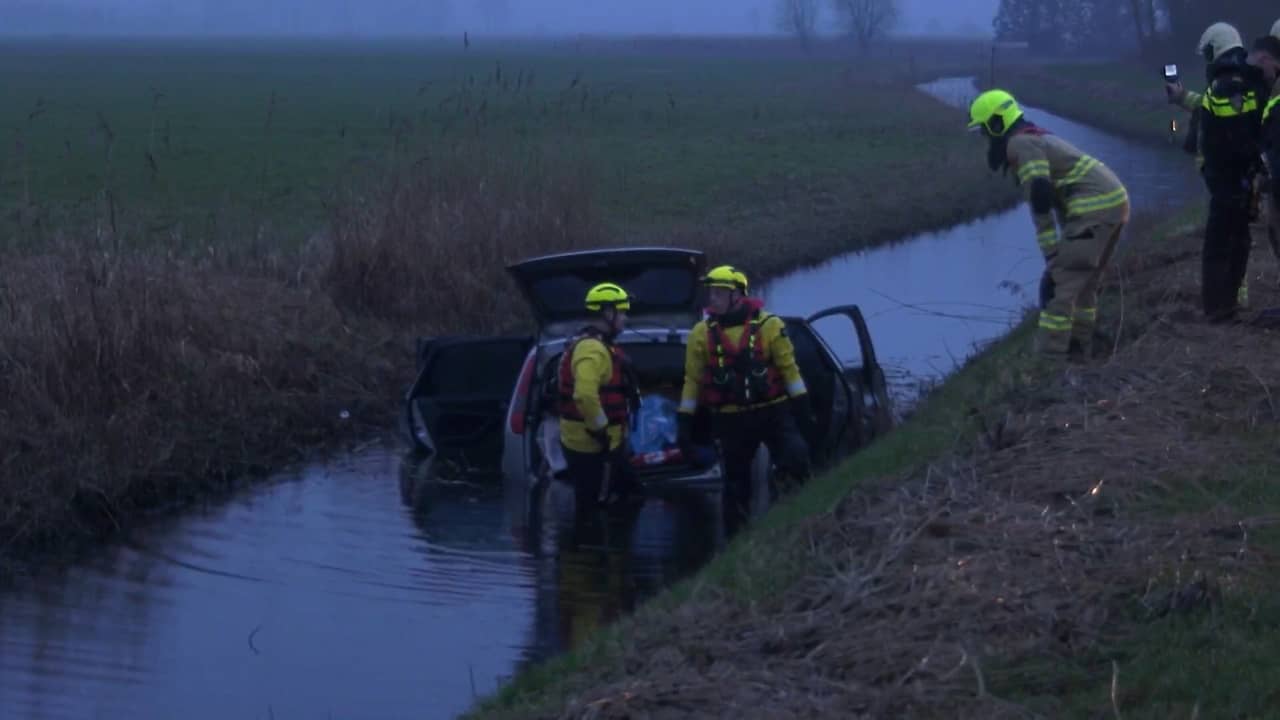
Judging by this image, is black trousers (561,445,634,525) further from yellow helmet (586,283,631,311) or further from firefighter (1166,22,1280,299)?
firefighter (1166,22,1280,299)

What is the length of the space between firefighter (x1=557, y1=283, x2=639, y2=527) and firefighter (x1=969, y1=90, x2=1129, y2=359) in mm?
2472

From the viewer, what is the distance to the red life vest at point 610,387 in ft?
30.9

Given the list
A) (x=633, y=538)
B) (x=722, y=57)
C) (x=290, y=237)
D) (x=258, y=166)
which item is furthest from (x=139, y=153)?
(x=722, y=57)

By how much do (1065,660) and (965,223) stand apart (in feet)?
74.3

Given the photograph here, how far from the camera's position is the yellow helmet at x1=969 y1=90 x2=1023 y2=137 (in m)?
9.65

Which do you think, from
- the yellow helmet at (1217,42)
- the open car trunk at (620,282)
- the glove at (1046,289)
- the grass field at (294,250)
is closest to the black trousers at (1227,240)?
the yellow helmet at (1217,42)

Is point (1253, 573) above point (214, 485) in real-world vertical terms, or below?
above

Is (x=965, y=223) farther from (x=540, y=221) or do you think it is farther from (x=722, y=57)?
(x=722, y=57)

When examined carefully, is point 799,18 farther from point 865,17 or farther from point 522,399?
point 522,399

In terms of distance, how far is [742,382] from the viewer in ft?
30.2

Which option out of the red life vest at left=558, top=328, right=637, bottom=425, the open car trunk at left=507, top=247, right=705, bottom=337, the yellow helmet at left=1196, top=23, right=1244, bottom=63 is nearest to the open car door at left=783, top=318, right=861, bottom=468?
the open car trunk at left=507, top=247, right=705, bottom=337

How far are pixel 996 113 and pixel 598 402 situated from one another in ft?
9.73

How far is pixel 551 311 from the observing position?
1080cm

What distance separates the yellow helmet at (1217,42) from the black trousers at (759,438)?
341cm
